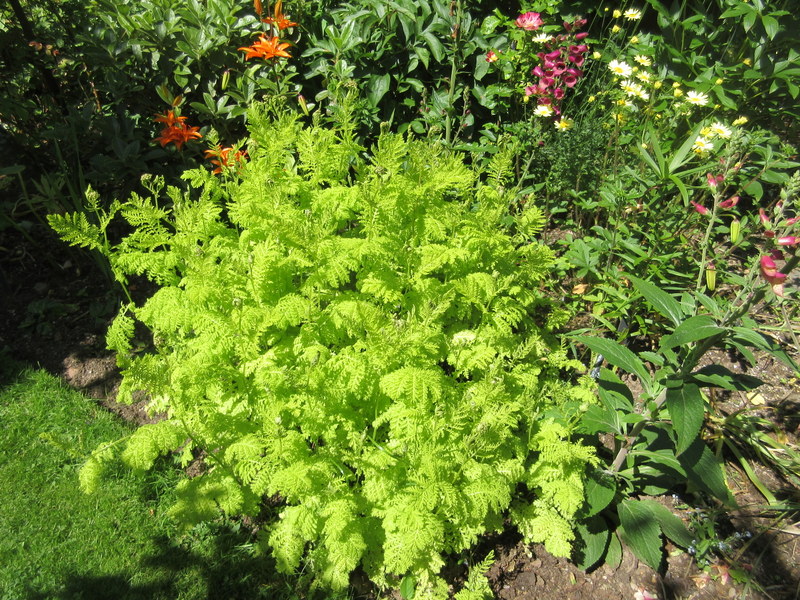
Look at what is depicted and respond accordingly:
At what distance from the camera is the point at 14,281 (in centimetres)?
325

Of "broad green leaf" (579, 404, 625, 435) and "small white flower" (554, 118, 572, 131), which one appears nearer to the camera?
"broad green leaf" (579, 404, 625, 435)

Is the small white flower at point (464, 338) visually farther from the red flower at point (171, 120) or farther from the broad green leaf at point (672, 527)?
the red flower at point (171, 120)

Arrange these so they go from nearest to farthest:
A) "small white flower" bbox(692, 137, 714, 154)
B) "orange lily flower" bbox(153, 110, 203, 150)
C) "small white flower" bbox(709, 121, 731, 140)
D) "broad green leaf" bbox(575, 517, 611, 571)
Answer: "broad green leaf" bbox(575, 517, 611, 571), "small white flower" bbox(692, 137, 714, 154), "small white flower" bbox(709, 121, 731, 140), "orange lily flower" bbox(153, 110, 203, 150)

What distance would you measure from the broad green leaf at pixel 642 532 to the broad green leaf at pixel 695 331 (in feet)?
2.91

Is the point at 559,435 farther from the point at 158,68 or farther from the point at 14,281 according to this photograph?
the point at 14,281

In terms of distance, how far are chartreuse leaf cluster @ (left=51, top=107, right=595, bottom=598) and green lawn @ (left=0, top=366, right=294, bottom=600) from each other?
0.38 m

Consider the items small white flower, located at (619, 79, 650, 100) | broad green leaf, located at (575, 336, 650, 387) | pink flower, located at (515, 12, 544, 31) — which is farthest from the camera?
pink flower, located at (515, 12, 544, 31)

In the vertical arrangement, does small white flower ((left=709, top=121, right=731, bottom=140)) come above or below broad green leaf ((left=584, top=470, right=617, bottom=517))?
above

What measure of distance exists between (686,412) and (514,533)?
1.07 meters

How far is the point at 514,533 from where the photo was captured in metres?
2.31

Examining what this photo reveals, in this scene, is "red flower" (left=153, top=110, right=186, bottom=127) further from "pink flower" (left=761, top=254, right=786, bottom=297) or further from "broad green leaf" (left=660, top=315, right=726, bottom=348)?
"pink flower" (left=761, top=254, right=786, bottom=297)

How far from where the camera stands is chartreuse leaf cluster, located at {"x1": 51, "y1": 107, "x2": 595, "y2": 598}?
172cm

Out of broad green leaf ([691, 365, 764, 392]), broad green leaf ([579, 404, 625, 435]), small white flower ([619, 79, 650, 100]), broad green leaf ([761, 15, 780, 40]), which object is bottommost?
broad green leaf ([579, 404, 625, 435])

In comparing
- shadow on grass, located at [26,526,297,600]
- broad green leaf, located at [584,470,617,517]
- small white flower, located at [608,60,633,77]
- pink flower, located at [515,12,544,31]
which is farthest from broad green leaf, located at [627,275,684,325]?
pink flower, located at [515,12,544,31]
